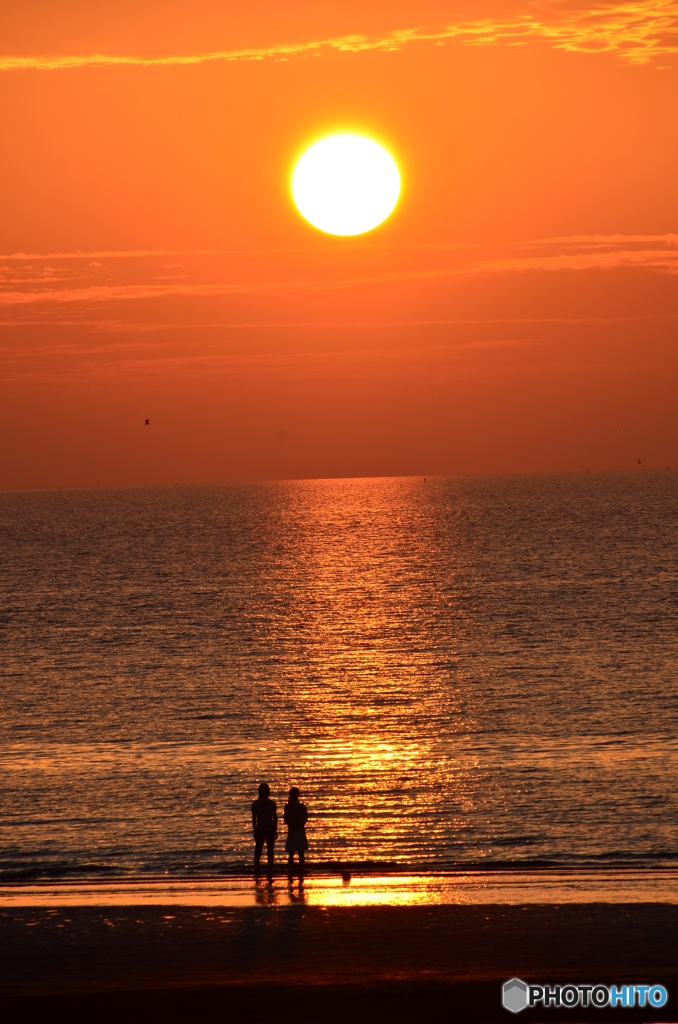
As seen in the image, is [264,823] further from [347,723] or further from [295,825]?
[347,723]

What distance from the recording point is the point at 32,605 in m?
112

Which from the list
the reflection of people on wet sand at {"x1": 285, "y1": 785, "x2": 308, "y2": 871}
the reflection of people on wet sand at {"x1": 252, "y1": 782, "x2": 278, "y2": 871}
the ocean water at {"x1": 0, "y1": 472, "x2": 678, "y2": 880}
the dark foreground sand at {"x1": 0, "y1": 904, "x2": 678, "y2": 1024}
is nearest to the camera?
the dark foreground sand at {"x1": 0, "y1": 904, "x2": 678, "y2": 1024}

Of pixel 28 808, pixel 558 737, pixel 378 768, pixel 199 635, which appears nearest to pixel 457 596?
pixel 199 635

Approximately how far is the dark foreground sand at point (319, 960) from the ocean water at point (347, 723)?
7.34 metres

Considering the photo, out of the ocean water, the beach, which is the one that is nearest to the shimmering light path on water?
the beach

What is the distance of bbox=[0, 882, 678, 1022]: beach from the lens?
1919 cm

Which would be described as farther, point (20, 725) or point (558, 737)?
point (20, 725)

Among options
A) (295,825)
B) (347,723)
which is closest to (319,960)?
(295,825)

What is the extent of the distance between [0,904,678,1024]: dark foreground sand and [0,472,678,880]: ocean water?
24.1ft

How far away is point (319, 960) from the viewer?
69.9 feet

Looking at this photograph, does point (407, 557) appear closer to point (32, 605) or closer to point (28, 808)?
point (32, 605)

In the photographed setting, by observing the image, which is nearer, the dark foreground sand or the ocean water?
the dark foreground sand

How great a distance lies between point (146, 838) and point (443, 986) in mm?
17436

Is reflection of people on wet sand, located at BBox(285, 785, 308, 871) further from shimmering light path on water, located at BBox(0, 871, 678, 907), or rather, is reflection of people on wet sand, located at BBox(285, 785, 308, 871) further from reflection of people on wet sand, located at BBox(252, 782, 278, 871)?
shimmering light path on water, located at BBox(0, 871, 678, 907)
